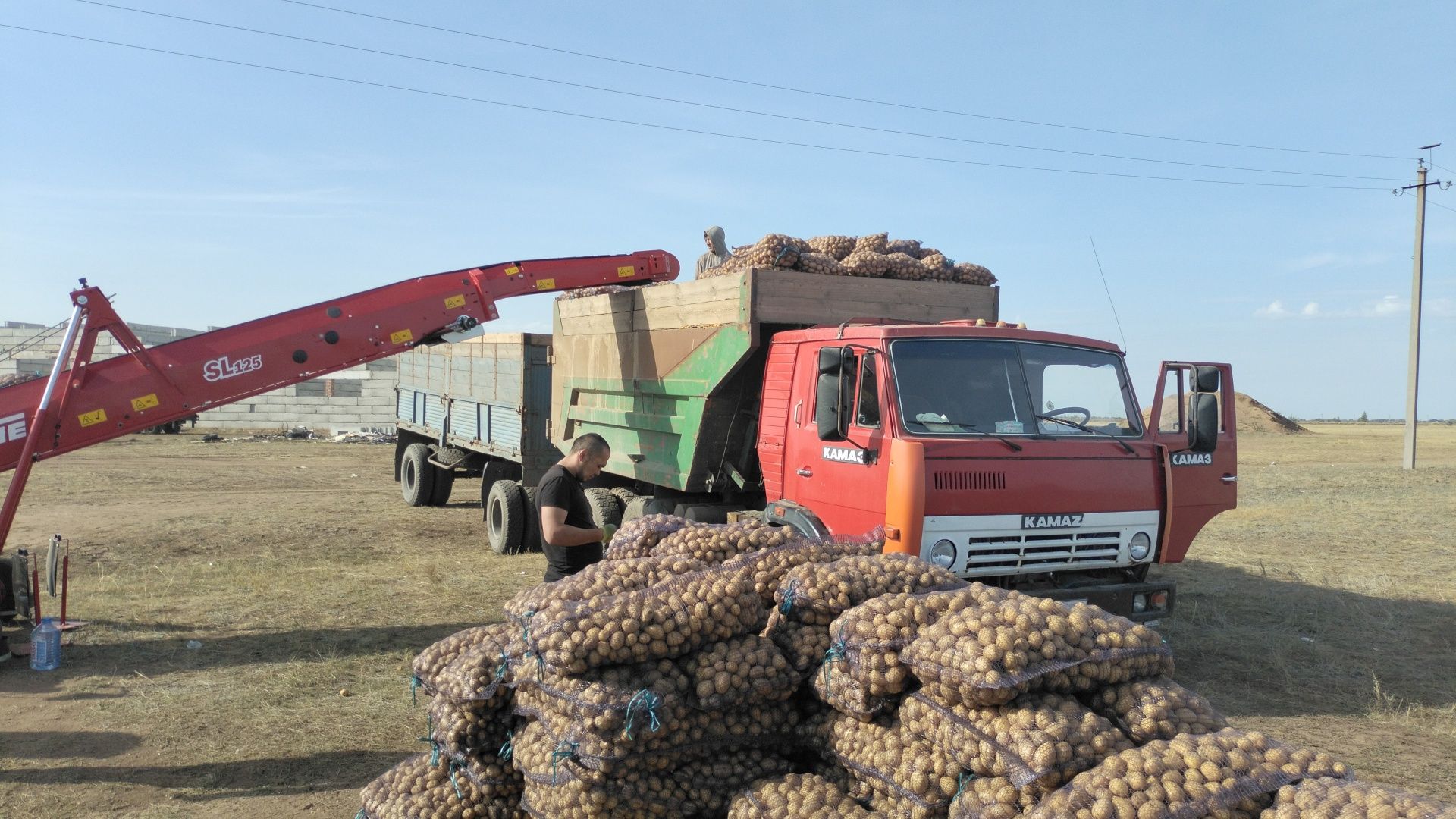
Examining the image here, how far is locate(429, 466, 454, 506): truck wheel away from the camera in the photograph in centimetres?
1558

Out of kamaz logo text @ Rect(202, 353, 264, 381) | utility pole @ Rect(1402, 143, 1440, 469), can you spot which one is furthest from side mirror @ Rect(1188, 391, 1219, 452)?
utility pole @ Rect(1402, 143, 1440, 469)

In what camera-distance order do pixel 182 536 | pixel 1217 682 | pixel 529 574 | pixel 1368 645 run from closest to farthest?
pixel 1217 682 → pixel 1368 645 → pixel 529 574 → pixel 182 536

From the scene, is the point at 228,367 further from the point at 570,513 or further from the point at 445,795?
the point at 445,795

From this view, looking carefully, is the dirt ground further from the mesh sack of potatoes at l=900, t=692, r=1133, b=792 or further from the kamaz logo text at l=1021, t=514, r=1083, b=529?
the mesh sack of potatoes at l=900, t=692, r=1133, b=792

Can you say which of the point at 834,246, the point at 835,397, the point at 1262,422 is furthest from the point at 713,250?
the point at 1262,422

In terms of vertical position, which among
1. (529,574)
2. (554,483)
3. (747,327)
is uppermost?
(747,327)

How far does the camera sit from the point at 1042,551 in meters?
6.17

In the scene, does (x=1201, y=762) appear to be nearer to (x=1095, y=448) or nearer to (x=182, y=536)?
(x=1095, y=448)

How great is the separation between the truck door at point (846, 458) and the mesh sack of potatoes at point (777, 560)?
162 centimetres

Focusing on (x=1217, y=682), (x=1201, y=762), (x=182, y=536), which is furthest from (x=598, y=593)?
(x=182, y=536)

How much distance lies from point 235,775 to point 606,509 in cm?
433

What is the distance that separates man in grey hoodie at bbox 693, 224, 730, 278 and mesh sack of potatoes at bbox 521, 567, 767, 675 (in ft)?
20.6

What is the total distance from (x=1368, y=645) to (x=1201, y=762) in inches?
268

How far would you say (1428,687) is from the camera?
7.00m
